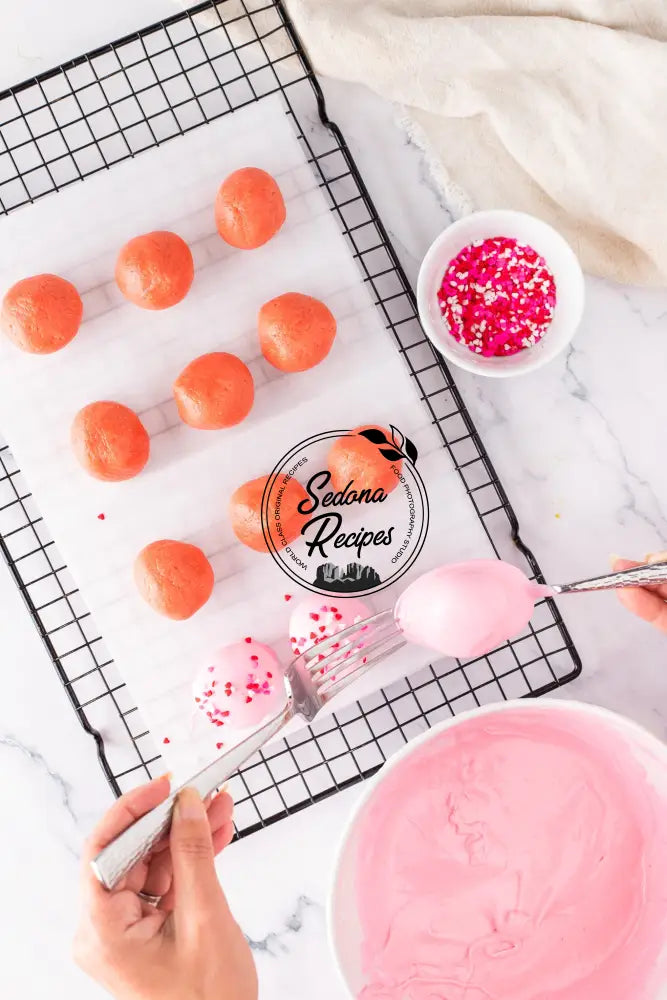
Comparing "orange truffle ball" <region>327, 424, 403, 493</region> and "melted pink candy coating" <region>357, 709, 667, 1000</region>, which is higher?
"orange truffle ball" <region>327, 424, 403, 493</region>

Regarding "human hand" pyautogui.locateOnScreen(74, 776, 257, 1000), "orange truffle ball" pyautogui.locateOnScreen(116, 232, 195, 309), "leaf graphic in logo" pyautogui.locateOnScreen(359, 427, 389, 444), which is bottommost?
"human hand" pyautogui.locateOnScreen(74, 776, 257, 1000)

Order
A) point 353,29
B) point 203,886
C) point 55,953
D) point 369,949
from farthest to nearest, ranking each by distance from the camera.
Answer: point 55,953, point 353,29, point 369,949, point 203,886

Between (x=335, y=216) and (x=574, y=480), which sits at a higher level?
(x=335, y=216)

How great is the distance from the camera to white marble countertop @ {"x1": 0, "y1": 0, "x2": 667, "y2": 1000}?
1.36 metres

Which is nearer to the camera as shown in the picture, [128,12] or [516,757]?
[516,757]

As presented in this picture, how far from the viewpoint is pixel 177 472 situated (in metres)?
1.28

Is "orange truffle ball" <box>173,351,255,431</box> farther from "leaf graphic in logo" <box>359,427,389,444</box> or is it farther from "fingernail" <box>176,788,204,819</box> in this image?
"fingernail" <box>176,788,204,819</box>

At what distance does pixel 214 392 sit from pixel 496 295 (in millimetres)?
431

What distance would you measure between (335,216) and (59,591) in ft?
2.31


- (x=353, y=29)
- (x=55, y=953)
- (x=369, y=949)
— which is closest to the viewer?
(x=369, y=949)

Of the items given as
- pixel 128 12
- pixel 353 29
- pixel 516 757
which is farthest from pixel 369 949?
pixel 128 12

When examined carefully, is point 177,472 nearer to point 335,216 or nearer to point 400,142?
point 335,216

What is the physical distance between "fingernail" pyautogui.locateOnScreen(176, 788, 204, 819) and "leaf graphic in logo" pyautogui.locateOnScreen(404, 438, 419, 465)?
1.87 feet

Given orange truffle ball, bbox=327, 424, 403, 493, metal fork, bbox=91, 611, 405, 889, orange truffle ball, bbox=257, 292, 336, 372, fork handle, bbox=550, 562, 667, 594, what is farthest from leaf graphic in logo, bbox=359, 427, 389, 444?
fork handle, bbox=550, 562, 667, 594
